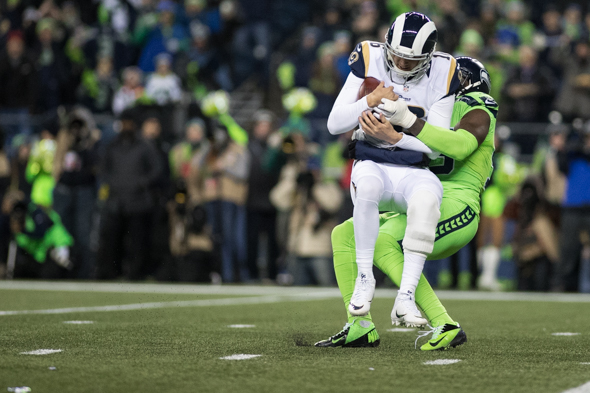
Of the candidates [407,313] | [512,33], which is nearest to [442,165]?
[407,313]

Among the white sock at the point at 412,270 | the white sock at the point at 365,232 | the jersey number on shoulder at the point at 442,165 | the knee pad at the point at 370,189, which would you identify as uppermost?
the jersey number on shoulder at the point at 442,165

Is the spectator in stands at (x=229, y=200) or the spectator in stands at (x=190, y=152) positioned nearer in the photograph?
the spectator in stands at (x=229, y=200)

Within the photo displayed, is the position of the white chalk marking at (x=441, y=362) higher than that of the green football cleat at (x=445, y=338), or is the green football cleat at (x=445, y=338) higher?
the green football cleat at (x=445, y=338)

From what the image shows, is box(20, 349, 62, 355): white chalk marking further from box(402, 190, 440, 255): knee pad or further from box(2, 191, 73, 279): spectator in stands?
box(2, 191, 73, 279): spectator in stands

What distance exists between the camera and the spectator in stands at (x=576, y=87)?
41.4ft

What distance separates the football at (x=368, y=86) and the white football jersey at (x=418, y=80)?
22 millimetres

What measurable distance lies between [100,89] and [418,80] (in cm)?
1001

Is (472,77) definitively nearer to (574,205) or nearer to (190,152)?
(574,205)

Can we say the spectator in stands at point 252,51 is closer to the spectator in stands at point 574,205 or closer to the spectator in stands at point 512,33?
the spectator in stands at point 512,33

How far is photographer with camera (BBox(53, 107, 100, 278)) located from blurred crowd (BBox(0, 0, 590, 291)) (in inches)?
0.7

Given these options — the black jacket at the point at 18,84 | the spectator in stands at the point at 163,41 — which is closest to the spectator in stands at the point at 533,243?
the spectator in stands at the point at 163,41

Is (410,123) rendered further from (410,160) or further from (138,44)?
(138,44)

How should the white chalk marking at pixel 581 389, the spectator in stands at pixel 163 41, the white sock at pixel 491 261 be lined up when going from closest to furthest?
1. the white chalk marking at pixel 581 389
2. the white sock at pixel 491 261
3. the spectator in stands at pixel 163 41

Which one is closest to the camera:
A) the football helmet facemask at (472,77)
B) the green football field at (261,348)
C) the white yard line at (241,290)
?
the green football field at (261,348)
